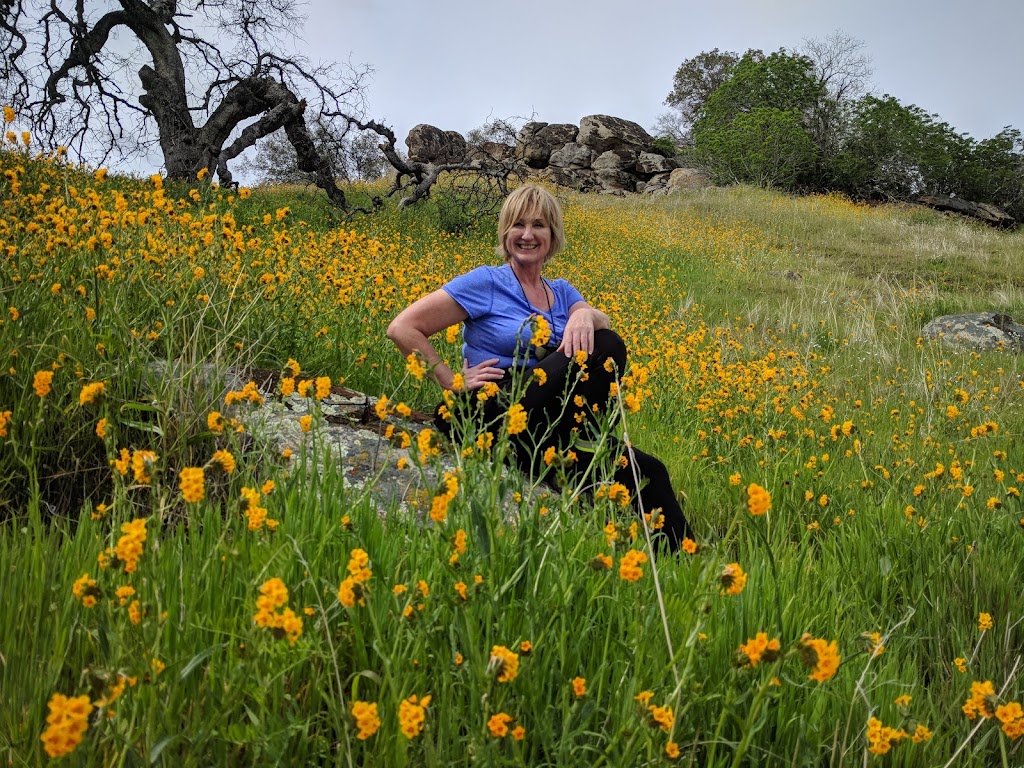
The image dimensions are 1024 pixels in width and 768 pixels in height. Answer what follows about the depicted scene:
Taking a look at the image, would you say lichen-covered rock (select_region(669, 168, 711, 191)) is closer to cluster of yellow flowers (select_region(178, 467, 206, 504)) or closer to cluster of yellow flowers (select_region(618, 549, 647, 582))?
cluster of yellow flowers (select_region(618, 549, 647, 582))

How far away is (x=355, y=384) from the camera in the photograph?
3543 mm

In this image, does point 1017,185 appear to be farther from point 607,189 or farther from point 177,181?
point 177,181

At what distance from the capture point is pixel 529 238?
3.19 meters

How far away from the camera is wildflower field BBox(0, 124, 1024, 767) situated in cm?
105

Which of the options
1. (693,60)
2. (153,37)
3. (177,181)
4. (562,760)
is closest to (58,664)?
(562,760)

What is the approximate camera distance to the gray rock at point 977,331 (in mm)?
7012

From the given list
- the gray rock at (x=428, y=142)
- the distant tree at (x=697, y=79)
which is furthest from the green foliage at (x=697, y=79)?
the gray rock at (x=428, y=142)

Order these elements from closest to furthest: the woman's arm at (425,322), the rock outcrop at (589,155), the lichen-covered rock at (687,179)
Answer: the woman's arm at (425,322)
the lichen-covered rock at (687,179)
the rock outcrop at (589,155)

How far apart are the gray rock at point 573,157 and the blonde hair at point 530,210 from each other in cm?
2612

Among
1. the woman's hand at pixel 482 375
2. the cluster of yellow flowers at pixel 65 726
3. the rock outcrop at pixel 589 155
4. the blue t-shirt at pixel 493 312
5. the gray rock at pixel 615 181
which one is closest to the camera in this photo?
the cluster of yellow flowers at pixel 65 726

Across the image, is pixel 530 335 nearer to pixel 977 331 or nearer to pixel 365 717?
pixel 365 717

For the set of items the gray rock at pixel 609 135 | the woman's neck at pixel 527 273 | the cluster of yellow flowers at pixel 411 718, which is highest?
the gray rock at pixel 609 135

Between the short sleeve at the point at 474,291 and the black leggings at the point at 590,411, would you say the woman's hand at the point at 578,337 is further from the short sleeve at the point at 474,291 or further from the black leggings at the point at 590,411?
the short sleeve at the point at 474,291

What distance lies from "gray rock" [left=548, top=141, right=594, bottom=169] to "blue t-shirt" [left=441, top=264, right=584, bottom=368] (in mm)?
26540
